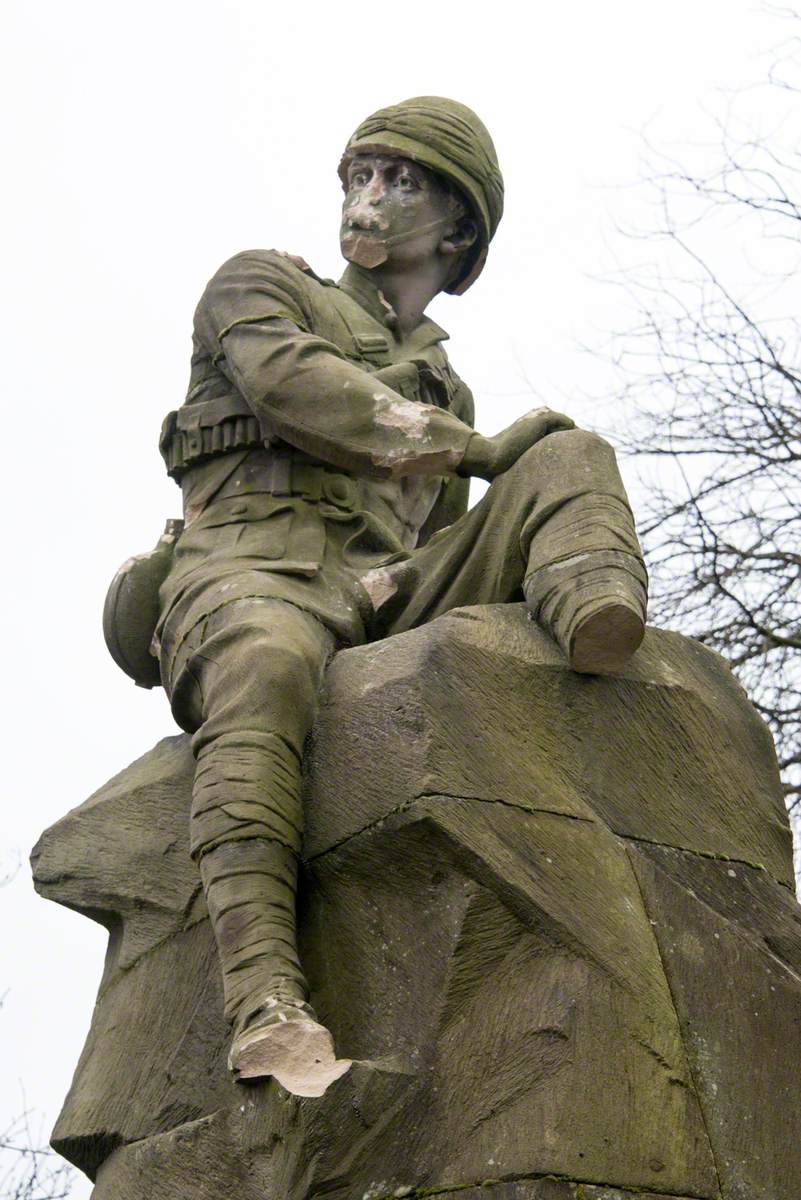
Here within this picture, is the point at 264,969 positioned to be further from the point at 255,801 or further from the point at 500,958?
the point at 500,958

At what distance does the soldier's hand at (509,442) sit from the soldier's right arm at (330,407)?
0.03 metres

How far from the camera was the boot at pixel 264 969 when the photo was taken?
13.0 feet

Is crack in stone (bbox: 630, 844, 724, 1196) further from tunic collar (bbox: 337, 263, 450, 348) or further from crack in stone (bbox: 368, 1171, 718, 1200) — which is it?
tunic collar (bbox: 337, 263, 450, 348)

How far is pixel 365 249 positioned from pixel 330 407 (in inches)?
26.1

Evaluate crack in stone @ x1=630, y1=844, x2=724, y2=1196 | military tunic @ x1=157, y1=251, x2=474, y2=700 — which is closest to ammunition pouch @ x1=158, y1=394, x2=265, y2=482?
military tunic @ x1=157, y1=251, x2=474, y2=700

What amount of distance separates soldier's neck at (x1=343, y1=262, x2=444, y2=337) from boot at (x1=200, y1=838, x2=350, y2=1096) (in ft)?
5.15

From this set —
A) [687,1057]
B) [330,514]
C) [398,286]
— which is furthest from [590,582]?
[398,286]

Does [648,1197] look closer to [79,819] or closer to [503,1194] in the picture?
[503,1194]

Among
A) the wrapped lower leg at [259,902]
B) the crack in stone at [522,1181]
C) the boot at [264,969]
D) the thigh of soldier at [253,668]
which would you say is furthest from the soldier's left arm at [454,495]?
the crack in stone at [522,1181]

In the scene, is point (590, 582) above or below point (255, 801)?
above

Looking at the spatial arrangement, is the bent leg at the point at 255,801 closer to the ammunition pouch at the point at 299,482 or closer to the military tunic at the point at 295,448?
the military tunic at the point at 295,448

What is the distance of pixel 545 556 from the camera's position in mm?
4555

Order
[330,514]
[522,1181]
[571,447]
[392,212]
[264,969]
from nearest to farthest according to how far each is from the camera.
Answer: [522,1181], [264,969], [571,447], [330,514], [392,212]

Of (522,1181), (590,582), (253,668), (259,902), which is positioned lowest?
(522,1181)
